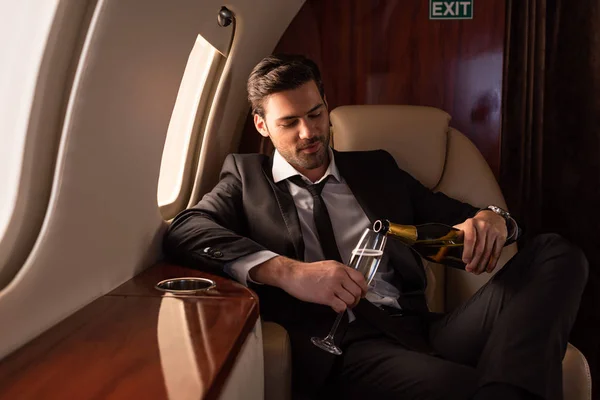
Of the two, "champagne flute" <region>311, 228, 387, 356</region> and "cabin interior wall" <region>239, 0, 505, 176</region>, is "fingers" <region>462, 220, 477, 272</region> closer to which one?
"champagne flute" <region>311, 228, 387, 356</region>

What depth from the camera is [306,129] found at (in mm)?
2158

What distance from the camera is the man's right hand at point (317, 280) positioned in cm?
165

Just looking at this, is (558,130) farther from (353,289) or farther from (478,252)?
(353,289)

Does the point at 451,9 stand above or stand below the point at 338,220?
above

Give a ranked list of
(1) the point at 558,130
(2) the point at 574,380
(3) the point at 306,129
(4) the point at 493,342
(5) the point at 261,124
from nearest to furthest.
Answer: (4) the point at 493,342, (2) the point at 574,380, (3) the point at 306,129, (5) the point at 261,124, (1) the point at 558,130

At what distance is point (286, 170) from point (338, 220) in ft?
0.79

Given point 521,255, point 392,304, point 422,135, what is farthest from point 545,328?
point 422,135

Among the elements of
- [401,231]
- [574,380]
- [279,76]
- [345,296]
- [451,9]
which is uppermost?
[451,9]

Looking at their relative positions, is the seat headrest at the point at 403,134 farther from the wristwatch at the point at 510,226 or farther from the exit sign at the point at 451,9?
the exit sign at the point at 451,9

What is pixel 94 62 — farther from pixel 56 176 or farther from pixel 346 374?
pixel 346 374

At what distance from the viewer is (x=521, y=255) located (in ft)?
5.99

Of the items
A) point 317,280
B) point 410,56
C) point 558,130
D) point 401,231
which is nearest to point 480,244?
point 401,231

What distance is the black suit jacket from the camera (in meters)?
1.87

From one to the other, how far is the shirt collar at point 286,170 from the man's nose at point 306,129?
11 centimetres
